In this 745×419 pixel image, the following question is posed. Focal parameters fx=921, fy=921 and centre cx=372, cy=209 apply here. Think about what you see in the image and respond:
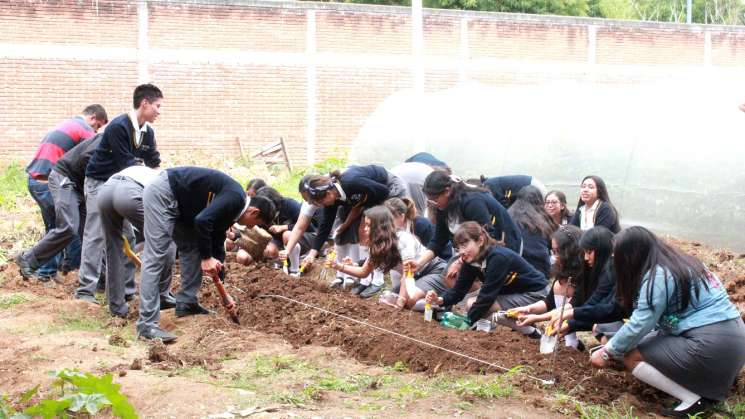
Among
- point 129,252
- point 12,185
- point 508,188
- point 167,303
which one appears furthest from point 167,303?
point 12,185

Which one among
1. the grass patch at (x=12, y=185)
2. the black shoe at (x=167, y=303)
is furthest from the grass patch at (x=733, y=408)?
the grass patch at (x=12, y=185)

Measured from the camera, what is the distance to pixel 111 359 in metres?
6.62

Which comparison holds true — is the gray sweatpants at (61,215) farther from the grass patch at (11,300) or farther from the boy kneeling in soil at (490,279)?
the boy kneeling in soil at (490,279)

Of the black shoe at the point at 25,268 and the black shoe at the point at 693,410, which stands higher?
the black shoe at the point at 693,410

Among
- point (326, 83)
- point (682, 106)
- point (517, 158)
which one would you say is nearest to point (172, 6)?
point (326, 83)

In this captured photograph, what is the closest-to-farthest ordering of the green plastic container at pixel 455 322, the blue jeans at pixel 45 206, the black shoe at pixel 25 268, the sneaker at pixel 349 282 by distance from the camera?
the green plastic container at pixel 455 322 < the sneaker at pixel 349 282 < the black shoe at pixel 25 268 < the blue jeans at pixel 45 206

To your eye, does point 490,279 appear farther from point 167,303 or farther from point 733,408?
point 167,303

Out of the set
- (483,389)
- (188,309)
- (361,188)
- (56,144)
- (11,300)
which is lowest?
(11,300)

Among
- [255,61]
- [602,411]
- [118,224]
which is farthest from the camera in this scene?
[255,61]

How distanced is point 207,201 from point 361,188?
2.18 meters

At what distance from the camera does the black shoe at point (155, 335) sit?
7480 millimetres

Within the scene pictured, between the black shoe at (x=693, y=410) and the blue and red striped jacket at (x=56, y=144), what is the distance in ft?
23.5

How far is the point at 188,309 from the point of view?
8.34m

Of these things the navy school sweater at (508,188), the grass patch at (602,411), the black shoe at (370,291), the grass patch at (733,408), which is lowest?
the black shoe at (370,291)
